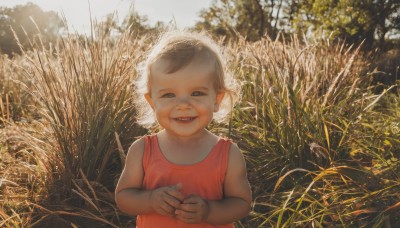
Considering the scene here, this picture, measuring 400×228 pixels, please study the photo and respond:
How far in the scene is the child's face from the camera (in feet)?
5.53

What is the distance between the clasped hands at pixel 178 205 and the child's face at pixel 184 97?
23 cm

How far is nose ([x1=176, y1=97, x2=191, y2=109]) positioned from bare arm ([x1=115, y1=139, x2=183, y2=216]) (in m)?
0.24

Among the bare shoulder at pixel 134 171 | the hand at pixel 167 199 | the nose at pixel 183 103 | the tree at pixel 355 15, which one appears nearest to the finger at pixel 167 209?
the hand at pixel 167 199

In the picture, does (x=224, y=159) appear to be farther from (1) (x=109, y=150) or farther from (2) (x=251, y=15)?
(2) (x=251, y=15)

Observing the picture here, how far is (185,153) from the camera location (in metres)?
1.77

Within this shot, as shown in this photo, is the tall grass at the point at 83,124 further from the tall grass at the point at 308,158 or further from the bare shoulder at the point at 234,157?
the bare shoulder at the point at 234,157

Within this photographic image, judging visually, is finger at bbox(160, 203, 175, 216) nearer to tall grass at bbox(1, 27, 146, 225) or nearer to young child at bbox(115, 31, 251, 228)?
young child at bbox(115, 31, 251, 228)

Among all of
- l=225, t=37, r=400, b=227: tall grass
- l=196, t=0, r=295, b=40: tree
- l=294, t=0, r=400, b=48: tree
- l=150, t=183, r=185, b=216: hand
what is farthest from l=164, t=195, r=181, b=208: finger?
l=196, t=0, r=295, b=40: tree

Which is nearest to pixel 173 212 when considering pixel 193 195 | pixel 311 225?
pixel 193 195

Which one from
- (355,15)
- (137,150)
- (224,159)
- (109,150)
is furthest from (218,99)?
(355,15)

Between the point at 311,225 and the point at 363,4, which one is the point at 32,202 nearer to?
the point at 311,225

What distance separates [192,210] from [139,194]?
0.81 feet

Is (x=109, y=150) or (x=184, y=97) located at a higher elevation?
(x=184, y=97)

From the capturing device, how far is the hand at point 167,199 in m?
1.58
